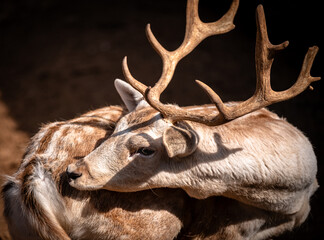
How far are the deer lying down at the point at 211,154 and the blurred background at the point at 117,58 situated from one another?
224 centimetres

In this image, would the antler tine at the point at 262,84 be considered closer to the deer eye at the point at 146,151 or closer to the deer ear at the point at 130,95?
the deer eye at the point at 146,151

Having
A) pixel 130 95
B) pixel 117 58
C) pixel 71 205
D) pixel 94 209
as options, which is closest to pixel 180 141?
pixel 130 95

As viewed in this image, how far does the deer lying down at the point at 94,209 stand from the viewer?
8.77 ft

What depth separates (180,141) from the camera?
8.14 feet

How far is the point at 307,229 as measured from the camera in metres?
4.32

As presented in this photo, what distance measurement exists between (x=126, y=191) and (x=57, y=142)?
2.53ft

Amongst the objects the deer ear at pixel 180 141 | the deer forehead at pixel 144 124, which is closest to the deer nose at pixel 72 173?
the deer forehead at pixel 144 124

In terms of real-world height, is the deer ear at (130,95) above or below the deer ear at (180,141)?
above

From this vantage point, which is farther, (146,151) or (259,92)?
(146,151)

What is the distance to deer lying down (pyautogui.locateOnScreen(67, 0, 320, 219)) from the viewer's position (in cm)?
248

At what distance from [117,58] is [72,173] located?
450 cm

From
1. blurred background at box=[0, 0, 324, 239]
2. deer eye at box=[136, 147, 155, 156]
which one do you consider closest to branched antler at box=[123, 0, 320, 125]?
deer eye at box=[136, 147, 155, 156]

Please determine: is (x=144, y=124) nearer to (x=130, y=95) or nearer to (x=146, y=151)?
(x=146, y=151)

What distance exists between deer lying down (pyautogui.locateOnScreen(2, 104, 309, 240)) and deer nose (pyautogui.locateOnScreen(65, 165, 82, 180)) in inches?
0.5
